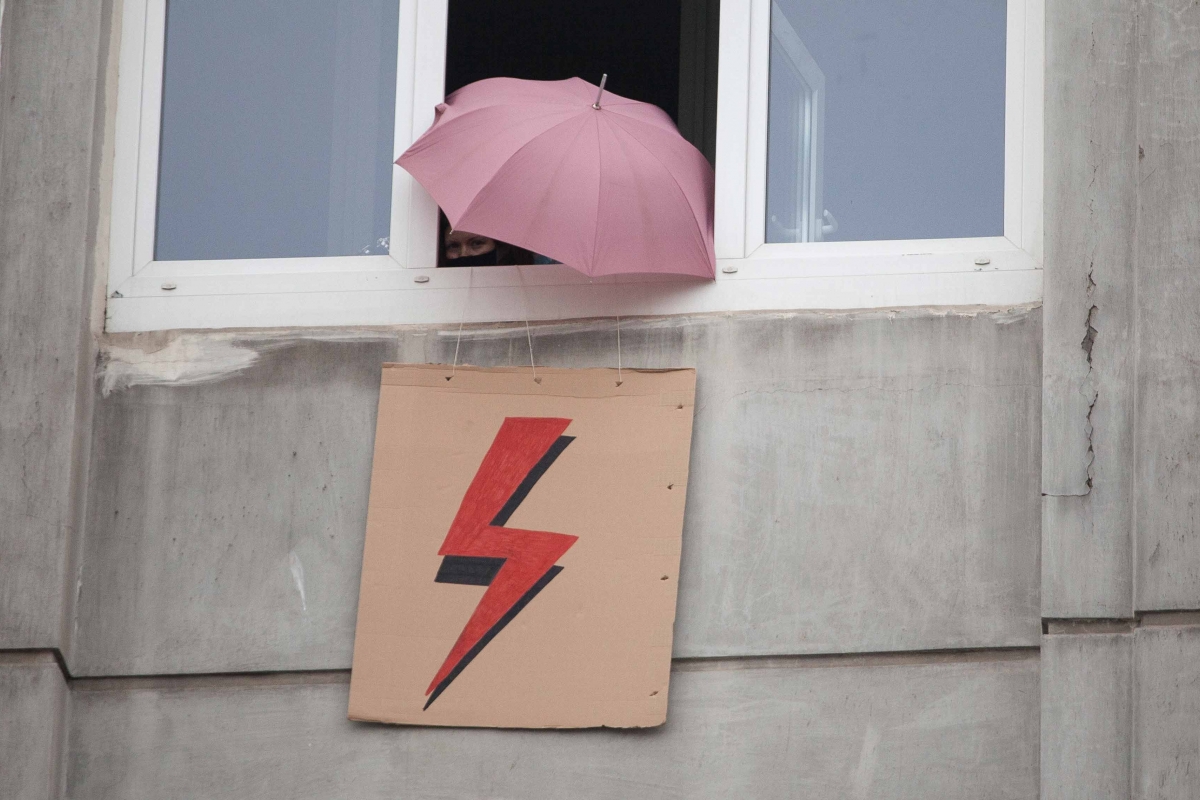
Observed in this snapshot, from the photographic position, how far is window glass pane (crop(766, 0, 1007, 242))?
18.5 feet

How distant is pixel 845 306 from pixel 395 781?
2.23 metres

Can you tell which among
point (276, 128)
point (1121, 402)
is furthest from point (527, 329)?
point (1121, 402)

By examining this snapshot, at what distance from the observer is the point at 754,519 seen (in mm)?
5402

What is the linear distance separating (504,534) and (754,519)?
2.80 feet

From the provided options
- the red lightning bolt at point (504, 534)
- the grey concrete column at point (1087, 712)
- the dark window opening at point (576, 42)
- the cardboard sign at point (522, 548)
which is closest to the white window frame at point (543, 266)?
the cardboard sign at point (522, 548)

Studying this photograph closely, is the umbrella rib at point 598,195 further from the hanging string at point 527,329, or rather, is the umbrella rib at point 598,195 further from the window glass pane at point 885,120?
the window glass pane at point 885,120

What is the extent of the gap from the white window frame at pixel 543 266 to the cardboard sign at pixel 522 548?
325 millimetres

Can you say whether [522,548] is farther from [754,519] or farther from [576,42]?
[576,42]

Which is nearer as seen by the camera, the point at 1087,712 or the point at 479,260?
the point at 1087,712

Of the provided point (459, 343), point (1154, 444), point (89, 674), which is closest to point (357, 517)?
point (459, 343)

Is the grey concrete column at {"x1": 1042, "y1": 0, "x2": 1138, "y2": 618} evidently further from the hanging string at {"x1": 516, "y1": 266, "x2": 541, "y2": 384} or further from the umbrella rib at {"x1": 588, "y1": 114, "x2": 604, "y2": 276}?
the hanging string at {"x1": 516, "y1": 266, "x2": 541, "y2": 384}

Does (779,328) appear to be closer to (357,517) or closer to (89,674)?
(357,517)

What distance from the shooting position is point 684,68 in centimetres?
632

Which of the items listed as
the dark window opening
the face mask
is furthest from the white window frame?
the dark window opening
